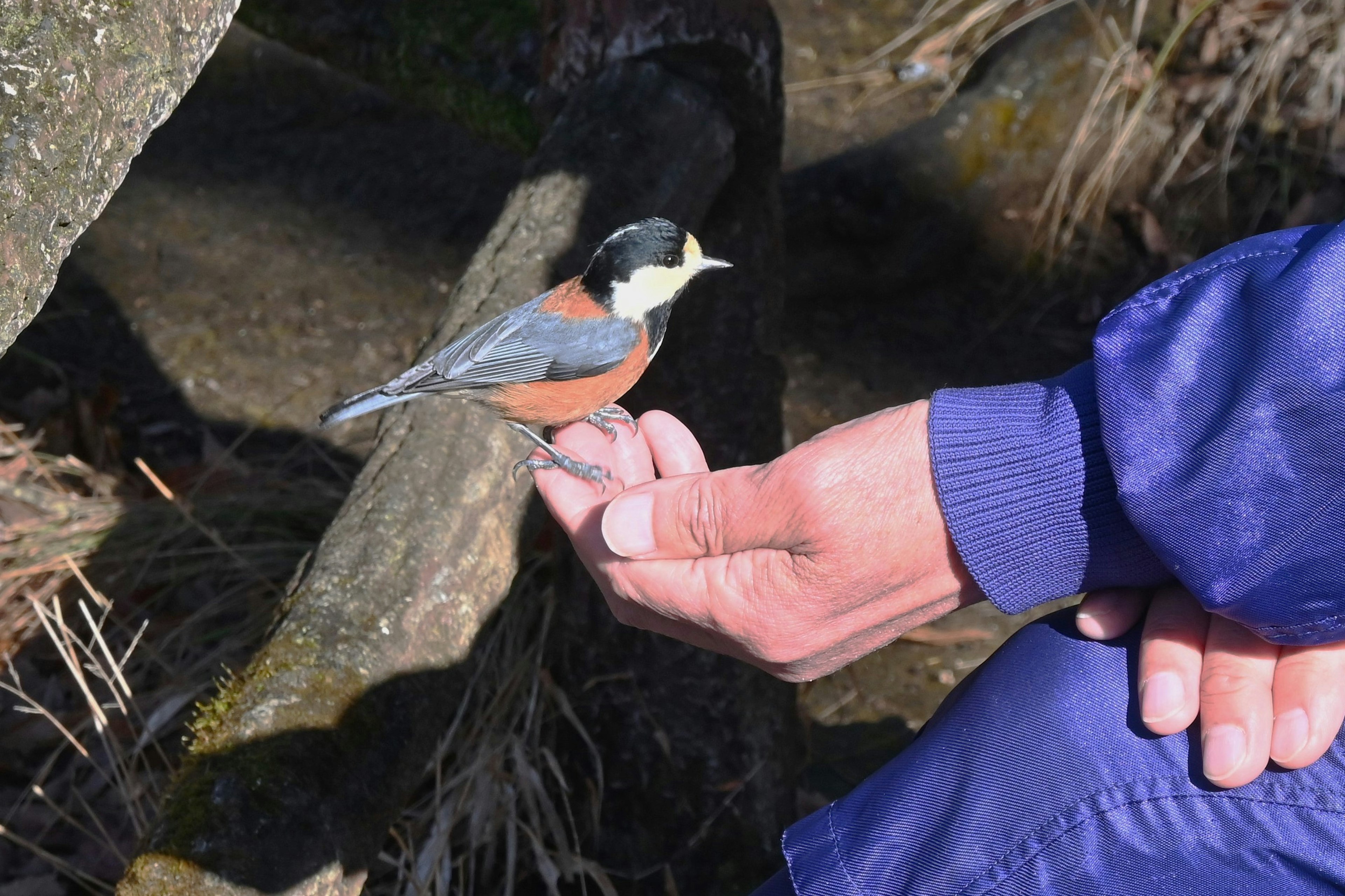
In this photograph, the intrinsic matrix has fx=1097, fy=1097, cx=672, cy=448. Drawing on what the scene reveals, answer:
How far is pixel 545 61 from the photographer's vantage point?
2.50 m

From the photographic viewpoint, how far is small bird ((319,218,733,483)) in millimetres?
1899

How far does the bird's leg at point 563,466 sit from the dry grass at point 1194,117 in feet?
10.7

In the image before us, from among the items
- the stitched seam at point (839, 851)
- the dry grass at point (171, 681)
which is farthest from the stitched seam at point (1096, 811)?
the dry grass at point (171, 681)

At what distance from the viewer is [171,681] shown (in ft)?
10.0

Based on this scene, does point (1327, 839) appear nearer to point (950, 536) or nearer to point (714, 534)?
point (950, 536)

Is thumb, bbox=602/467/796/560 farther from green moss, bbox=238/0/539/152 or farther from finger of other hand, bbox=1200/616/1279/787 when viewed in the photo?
green moss, bbox=238/0/539/152

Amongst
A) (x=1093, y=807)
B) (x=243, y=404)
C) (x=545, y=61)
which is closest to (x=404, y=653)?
(x=1093, y=807)

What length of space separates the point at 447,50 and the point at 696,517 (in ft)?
6.05

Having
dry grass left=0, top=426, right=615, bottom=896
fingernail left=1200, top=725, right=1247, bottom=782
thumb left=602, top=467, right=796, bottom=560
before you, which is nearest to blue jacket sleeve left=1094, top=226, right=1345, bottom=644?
fingernail left=1200, top=725, right=1247, bottom=782

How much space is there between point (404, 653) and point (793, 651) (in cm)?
67

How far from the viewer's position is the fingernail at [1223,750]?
43.4 inches

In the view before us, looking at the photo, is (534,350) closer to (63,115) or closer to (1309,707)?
(63,115)

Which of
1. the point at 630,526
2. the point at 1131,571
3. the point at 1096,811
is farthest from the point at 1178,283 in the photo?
the point at 630,526

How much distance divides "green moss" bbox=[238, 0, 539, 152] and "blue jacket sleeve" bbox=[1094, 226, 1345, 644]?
1.95 meters
